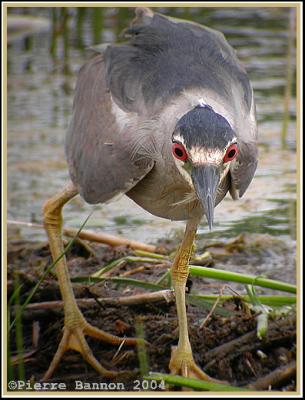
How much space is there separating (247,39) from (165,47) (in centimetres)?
509

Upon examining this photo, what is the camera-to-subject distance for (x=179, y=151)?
3346 mm

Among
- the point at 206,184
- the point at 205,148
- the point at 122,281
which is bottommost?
the point at 122,281

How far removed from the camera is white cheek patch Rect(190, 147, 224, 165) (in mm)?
3256

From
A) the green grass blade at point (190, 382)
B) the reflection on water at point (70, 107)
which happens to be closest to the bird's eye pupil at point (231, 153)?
the green grass blade at point (190, 382)

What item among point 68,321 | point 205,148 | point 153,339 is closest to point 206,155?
point 205,148

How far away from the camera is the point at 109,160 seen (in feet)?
13.0

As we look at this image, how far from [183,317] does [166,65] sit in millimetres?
1117

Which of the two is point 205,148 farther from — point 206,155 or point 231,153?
point 231,153

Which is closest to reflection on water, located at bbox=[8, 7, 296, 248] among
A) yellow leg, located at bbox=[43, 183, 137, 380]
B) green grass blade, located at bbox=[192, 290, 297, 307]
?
yellow leg, located at bbox=[43, 183, 137, 380]

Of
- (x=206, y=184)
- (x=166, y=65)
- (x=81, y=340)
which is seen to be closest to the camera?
(x=206, y=184)

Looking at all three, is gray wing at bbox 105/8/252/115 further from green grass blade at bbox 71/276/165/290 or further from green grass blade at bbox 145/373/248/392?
green grass blade at bbox 145/373/248/392

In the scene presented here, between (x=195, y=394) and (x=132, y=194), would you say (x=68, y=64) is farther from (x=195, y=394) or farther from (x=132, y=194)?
(x=195, y=394)

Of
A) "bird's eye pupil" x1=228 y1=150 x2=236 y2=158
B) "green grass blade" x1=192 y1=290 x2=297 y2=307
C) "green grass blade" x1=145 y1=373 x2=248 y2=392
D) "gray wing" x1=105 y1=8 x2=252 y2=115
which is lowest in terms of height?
"green grass blade" x1=192 y1=290 x2=297 y2=307

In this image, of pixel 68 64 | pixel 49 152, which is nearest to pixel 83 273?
pixel 49 152
